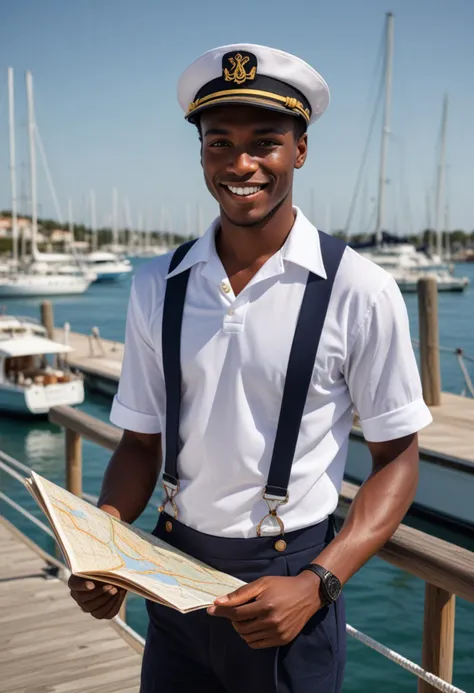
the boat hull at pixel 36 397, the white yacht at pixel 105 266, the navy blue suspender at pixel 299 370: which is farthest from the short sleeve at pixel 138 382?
the white yacht at pixel 105 266

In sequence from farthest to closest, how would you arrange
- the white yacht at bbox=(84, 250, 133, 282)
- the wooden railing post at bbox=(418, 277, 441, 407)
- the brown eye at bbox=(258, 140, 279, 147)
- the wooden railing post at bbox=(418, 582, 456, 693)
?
the white yacht at bbox=(84, 250, 133, 282) < the wooden railing post at bbox=(418, 277, 441, 407) < the wooden railing post at bbox=(418, 582, 456, 693) < the brown eye at bbox=(258, 140, 279, 147)

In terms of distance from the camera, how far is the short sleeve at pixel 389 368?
1.49 m

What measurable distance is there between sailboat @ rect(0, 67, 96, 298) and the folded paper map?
48.6 meters

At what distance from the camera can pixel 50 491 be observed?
4.85 feet

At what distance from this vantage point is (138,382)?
1.76 metres

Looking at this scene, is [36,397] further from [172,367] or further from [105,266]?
[105,266]

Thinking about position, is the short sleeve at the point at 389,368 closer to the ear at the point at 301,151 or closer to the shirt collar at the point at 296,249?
the shirt collar at the point at 296,249

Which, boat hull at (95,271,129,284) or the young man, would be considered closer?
the young man

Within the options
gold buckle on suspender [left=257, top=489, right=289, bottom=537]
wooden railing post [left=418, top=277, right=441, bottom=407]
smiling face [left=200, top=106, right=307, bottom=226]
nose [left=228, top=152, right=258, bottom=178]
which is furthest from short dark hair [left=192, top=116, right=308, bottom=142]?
wooden railing post [left=418, top=277, right=441, bottom=407]

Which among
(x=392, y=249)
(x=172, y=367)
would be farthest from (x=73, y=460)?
(x=392, y=249)

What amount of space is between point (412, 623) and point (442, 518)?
7.56ft

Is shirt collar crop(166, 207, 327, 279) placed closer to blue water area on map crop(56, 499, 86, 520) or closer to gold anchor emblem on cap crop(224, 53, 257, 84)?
gold anchor emblem on cap crop(224, 53, 257, 84)

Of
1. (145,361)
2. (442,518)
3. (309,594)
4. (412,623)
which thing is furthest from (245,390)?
(442,518)

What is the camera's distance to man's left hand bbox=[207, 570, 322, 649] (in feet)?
4.38
